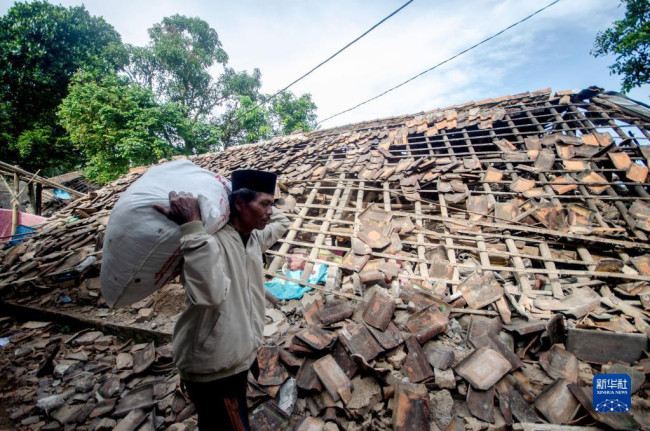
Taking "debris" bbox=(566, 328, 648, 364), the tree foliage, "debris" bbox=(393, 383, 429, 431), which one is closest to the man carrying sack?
"debris" bbox=(393, 383, 429, 431)

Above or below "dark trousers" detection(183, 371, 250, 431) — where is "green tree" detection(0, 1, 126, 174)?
above

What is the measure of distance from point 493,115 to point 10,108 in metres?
26.0

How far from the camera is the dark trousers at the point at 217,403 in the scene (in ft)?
4.29

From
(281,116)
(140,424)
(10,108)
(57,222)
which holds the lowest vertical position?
(140,424)

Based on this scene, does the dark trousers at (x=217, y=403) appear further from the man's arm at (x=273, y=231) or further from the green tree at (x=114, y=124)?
the green tree at (x=114, y=124)

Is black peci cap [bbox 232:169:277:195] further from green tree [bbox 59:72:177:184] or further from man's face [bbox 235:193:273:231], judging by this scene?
green tree [bbox 59:72:177:184]

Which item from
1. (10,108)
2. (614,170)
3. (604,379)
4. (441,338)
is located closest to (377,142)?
(614,170)

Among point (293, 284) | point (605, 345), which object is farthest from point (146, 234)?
point (605, 345)

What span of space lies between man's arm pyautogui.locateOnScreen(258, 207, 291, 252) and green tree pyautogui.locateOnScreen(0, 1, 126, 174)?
21.8 meters

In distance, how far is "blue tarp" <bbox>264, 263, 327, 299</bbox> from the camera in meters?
3.27

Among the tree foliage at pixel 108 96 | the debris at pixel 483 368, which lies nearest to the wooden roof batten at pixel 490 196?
the debris at pixel 483 368

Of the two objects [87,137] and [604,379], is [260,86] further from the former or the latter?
[604,379]

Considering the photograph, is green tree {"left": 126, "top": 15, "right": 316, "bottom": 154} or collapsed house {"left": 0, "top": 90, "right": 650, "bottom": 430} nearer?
collapsed house {"left": 0, "top": 90, "right": 650, "bottom": 430}

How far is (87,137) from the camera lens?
1333 cm
